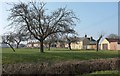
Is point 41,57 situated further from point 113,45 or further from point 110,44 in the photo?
point 110,44

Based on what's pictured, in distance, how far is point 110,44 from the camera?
3610 inches

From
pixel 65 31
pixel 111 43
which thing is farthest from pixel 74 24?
pixel 111 43

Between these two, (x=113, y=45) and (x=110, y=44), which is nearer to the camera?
(x=113, y=45)

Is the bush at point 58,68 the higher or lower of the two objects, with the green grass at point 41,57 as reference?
lower

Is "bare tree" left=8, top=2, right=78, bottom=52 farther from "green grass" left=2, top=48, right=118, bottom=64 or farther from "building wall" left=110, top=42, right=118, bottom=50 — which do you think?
"building wall" left=110, top=42, right=118, bottom=50

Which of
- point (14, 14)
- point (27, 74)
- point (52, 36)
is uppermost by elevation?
point (14, 14)

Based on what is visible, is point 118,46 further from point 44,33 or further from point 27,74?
point 27,74

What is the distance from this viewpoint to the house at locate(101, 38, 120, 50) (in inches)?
3410

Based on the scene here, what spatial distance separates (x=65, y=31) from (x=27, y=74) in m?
25.2

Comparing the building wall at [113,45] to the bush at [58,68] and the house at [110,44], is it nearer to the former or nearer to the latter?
the house at [110,44]

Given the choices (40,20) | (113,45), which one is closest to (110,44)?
(113,45)

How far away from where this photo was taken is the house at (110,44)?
284 feet

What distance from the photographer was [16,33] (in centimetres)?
4097

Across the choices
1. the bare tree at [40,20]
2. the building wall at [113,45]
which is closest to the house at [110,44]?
the building wall at [113,45]
